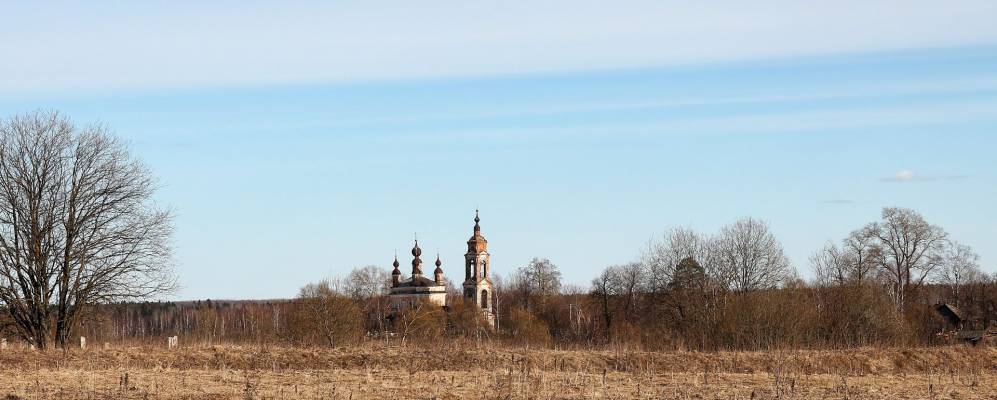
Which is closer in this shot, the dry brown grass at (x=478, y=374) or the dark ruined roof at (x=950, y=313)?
the dry brown grass at (x=478, y=374)

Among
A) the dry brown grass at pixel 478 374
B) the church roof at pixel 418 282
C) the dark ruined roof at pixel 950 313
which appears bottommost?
the dry brown grass at pixel 478 374

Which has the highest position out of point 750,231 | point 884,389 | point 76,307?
point 750,231

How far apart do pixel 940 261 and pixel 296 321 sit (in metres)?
49.2

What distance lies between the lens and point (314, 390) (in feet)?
69.7

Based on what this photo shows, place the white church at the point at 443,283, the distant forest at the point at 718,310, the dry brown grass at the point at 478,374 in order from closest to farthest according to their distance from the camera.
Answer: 1. the dry brown grass at the point at 478,374
2. the distant forest at the point at 718,310
3. the white church at the point at 443,283

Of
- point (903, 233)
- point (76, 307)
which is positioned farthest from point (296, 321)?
point (903, 233)

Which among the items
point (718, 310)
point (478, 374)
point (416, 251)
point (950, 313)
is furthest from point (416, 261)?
point (478, 374)

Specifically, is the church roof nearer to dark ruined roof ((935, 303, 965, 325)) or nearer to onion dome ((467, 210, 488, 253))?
onion dome ((467, 210, 488, 253))

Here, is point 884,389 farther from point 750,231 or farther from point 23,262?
point 750,231

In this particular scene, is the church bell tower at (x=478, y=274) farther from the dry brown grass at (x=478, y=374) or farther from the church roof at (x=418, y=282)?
the dry brown grass at (x=478, y=374)

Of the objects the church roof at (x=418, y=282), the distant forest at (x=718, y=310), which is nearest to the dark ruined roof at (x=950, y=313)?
the distant forest at (x=718, y=310)

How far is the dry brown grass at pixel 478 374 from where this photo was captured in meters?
21.1

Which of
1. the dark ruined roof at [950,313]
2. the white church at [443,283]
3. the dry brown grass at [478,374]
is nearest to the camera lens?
the dry brown grass at [478,374]

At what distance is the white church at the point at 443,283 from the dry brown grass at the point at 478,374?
81077mm
